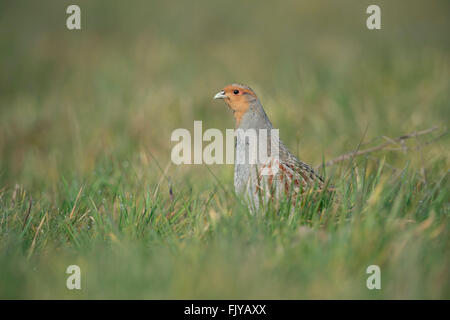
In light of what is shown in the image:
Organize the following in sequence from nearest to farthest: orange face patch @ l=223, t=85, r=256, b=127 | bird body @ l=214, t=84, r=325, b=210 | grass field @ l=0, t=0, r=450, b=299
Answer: grass field @ l=0, t=0, r=450, b=299
bird body @ l=214, t=84, r=325, b=210
orange face patch @ l=223, t=85, r=256, b=127

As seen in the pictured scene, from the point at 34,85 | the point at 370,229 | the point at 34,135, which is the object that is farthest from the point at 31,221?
the point at 34,85

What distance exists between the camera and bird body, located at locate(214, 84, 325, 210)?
3172mm

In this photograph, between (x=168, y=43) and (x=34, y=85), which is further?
(x=168, y=43)

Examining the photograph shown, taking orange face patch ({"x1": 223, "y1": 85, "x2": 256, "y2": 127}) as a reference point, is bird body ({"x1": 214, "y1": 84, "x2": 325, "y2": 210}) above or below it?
below

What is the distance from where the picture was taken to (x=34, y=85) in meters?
8.19

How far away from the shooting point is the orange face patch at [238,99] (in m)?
3.84

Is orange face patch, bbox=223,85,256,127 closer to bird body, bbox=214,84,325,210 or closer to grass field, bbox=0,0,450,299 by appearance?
bird body, bbox=214,84,325,210

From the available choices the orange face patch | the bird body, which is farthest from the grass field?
the orange face patch

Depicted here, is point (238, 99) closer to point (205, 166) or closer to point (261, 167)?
point (261, 167)
